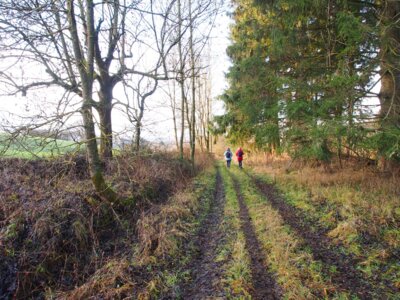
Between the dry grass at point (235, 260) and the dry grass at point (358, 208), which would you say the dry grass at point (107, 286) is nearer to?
the dry grass at point (235, 260)

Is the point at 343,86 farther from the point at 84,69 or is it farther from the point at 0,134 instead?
the point at 0,134

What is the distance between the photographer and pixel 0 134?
171 inches

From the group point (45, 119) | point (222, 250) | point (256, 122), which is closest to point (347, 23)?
point (256, 122)

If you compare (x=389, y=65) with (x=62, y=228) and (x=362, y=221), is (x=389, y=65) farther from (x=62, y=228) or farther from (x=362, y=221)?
(x=62, y=228)

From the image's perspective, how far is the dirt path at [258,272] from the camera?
3.65m

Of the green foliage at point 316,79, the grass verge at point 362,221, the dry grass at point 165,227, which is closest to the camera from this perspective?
the grass verge at point 362,221

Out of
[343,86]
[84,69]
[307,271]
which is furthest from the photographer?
[343,86]

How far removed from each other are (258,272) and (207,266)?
101 cm

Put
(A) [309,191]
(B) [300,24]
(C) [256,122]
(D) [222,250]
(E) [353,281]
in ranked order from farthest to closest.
→ (C) [256,122], (B) [300,24], (A) [309,191], (D) [222,250], (E) [353,281]

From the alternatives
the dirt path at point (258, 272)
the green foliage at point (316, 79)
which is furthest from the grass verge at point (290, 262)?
the green foliage at point (316, 79)

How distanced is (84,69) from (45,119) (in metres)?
1.75

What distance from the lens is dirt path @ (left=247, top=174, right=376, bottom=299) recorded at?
3.69 meters

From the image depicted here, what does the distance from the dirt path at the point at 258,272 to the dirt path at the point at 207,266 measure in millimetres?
577

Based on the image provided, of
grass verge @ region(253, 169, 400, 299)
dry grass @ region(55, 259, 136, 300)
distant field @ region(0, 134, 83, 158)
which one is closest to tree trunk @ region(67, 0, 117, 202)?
distant field @ region(0, 134, 83, 158)
